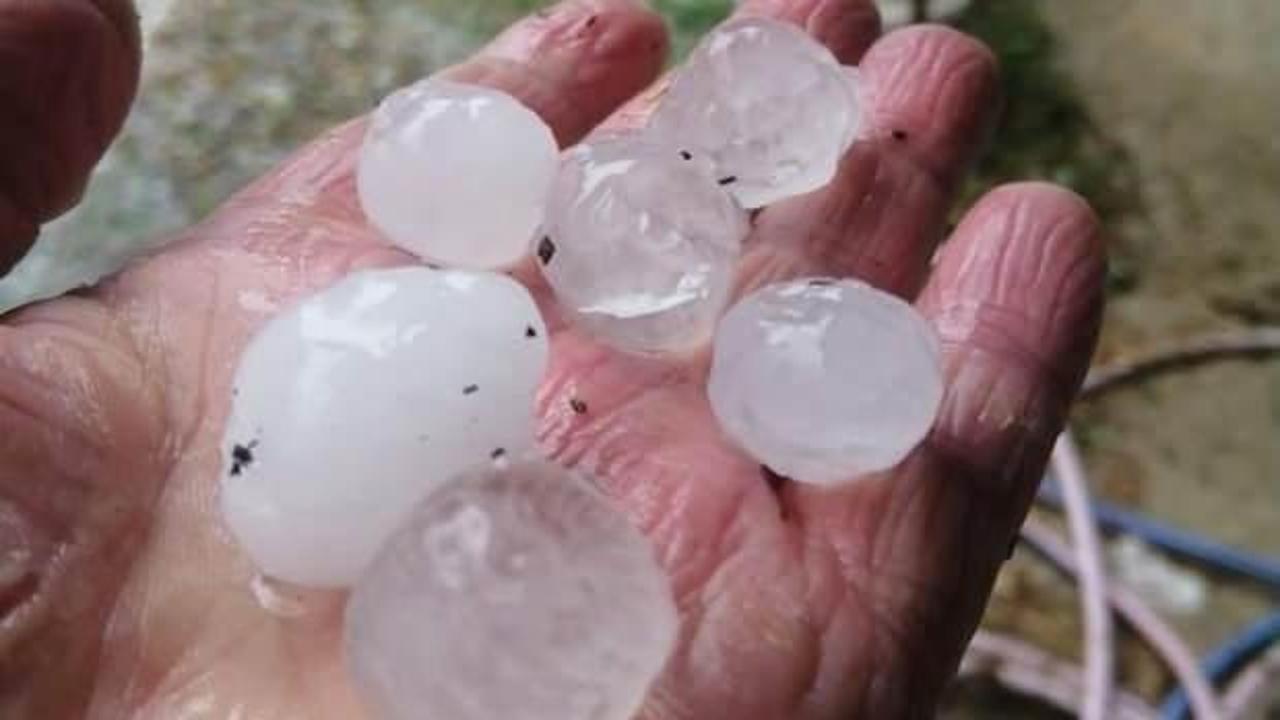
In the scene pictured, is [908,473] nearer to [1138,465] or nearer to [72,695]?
[72,695]

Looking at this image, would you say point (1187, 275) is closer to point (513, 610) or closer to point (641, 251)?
point (641, 251)

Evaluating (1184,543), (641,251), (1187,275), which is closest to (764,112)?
(641,251)

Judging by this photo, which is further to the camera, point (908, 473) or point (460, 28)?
point (460, 28)

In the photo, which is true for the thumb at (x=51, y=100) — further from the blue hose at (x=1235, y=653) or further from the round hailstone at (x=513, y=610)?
the blue hose at (x=1235, y=653)

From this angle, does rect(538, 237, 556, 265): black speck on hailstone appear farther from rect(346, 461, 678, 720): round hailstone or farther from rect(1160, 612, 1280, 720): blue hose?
rect(1160, 612, 1280, 720): blue hose

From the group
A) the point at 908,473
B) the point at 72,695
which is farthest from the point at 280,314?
the point at 908,473

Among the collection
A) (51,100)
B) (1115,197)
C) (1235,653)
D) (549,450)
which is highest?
(51,100)

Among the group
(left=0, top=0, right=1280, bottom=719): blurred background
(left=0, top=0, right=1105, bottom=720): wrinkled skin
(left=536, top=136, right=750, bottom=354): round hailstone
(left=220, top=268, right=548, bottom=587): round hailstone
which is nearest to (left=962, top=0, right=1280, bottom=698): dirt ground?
(left=0, top=0, right=1280, bottom=719): blurred background
